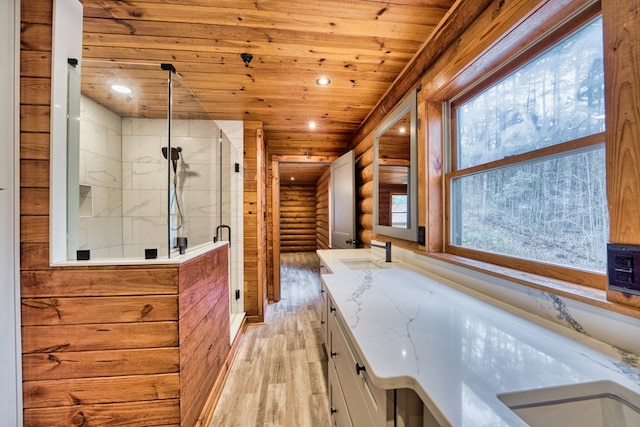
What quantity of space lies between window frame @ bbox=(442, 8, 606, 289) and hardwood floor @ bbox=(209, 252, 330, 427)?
1.39m

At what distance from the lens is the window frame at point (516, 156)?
2.97 feet

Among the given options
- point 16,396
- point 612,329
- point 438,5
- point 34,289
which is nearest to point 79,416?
point 16,396

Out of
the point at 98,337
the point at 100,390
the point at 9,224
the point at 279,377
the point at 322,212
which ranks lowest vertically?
the point at 279,377

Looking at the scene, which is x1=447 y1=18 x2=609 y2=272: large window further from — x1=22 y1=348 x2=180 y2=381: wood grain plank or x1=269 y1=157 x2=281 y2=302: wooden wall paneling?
x1=269 y1=157 x2=281 y2=302: wooden wall paneling

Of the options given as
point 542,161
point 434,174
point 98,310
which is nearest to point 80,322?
point 98,310

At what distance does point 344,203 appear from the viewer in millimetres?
3332

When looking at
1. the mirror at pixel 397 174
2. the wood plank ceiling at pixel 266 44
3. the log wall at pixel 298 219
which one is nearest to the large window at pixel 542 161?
the mirror at pixel 397 174

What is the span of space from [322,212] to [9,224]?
683cm

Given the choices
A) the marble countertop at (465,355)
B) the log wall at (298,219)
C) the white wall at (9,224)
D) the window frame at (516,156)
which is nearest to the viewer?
the marble countertop at (465,355)

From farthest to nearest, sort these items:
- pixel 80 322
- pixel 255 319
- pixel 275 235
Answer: pixel 275 235, pixel 255 319, pixel 80 322

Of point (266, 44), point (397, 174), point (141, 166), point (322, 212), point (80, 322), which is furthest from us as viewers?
point (322, 212)

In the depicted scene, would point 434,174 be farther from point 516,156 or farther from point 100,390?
point 100,390

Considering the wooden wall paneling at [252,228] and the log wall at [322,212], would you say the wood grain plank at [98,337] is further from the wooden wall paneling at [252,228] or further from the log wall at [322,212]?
the log wall at [322,212]

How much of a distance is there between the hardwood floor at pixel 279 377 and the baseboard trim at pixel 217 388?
35 mm
